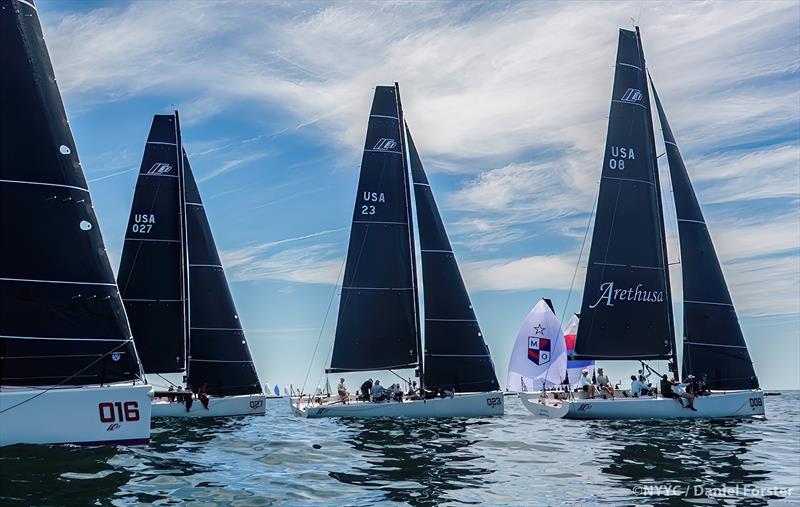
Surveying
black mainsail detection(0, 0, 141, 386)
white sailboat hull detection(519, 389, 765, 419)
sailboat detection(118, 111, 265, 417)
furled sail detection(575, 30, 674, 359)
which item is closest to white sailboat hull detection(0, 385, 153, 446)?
black mainsail detection(0, 0, 141, 386)

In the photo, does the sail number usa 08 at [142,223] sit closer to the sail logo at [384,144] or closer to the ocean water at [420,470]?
the sail logo at [384,144]

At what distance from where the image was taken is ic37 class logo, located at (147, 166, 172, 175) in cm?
4078

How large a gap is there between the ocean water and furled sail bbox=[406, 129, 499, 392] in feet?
38.2

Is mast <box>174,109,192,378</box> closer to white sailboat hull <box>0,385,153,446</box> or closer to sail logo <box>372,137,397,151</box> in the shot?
sail logo <box>372,137,397,151</box>

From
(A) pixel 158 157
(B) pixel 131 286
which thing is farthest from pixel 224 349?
(A) pixel 158 157

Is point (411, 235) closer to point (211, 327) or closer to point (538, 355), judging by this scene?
point (211, 327)

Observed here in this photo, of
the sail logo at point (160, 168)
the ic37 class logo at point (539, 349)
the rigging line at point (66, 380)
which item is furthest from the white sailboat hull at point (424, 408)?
the ic37 class logo at point (539, 349)

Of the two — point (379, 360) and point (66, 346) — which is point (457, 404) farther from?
point (66, 346)

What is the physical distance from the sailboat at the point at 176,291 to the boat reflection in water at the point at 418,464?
13.9 meters

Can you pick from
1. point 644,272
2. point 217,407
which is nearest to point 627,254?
point 644,272

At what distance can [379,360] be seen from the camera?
127 feet

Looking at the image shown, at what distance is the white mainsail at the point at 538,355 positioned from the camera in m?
55.9

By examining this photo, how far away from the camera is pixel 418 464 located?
17.4 m

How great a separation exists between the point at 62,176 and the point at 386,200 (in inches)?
881
